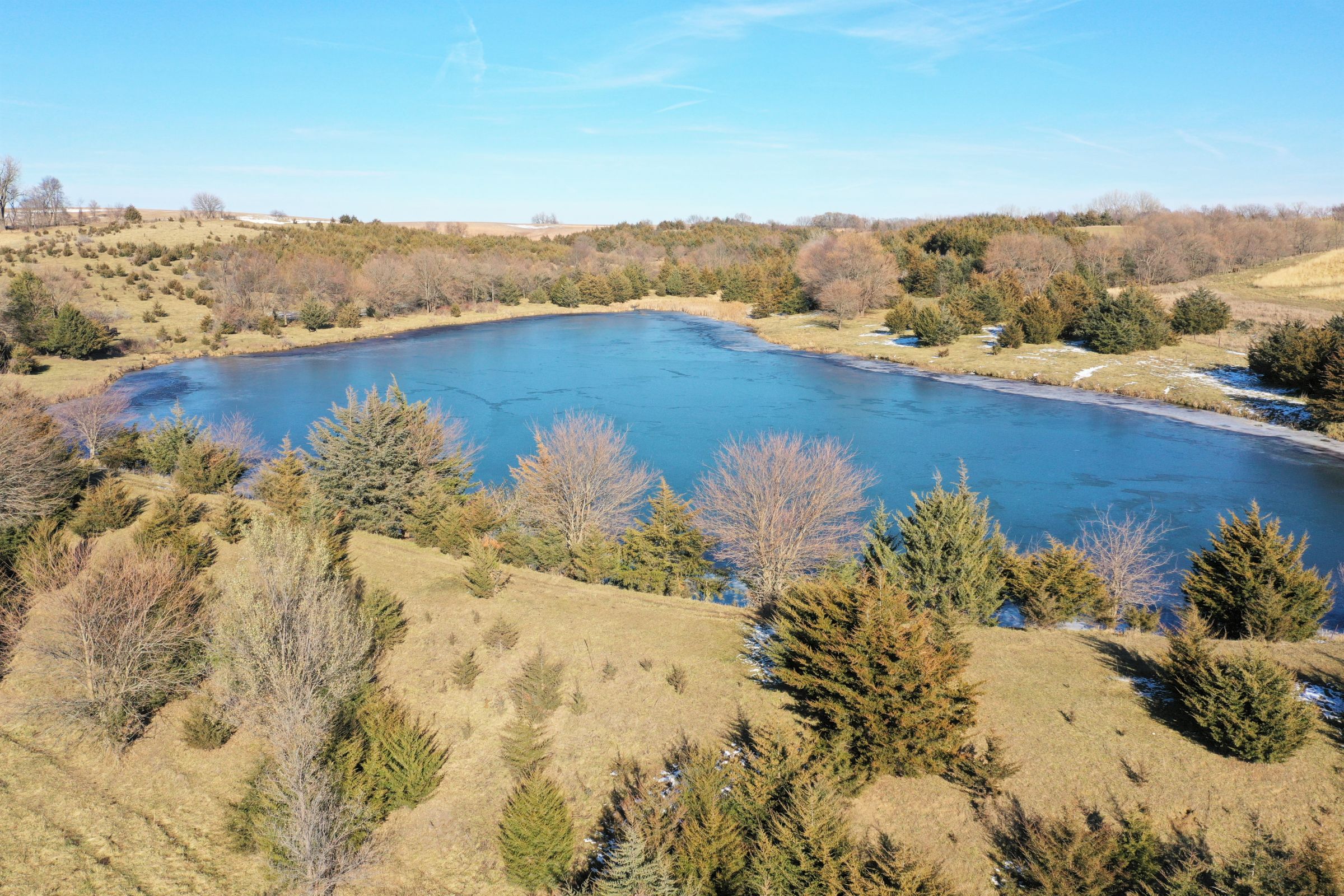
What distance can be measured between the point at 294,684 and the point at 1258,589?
20.7 metres

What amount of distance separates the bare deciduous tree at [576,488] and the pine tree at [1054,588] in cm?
1379

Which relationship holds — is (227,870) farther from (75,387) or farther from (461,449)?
(75,387)

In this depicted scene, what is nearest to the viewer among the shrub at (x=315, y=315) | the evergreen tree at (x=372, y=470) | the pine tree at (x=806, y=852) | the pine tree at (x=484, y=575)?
the pine tree at (x=806, y=852)

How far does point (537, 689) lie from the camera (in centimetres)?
1683

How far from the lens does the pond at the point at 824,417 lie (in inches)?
1293

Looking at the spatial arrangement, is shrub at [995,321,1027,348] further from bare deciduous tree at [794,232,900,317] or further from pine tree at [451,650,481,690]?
pine tree at [451,650,481,690]

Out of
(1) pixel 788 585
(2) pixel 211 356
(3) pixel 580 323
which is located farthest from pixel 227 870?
(3) pixel 580 323

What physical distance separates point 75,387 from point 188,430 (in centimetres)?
2504

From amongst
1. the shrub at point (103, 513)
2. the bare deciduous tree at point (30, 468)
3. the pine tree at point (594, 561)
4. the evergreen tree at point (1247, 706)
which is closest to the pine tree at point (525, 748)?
the pine tree at point (594, 561)

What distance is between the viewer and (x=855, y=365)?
66.2m

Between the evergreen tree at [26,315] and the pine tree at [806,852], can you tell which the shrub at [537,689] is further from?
the evergreen tree at [26,315]

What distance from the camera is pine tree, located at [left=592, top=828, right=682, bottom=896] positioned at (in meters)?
11.4

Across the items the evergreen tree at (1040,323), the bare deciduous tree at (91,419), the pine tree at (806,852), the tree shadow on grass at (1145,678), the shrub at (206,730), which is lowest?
→ the shrub at (206,730)

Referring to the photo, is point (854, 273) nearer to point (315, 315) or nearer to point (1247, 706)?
point (315, 315)
